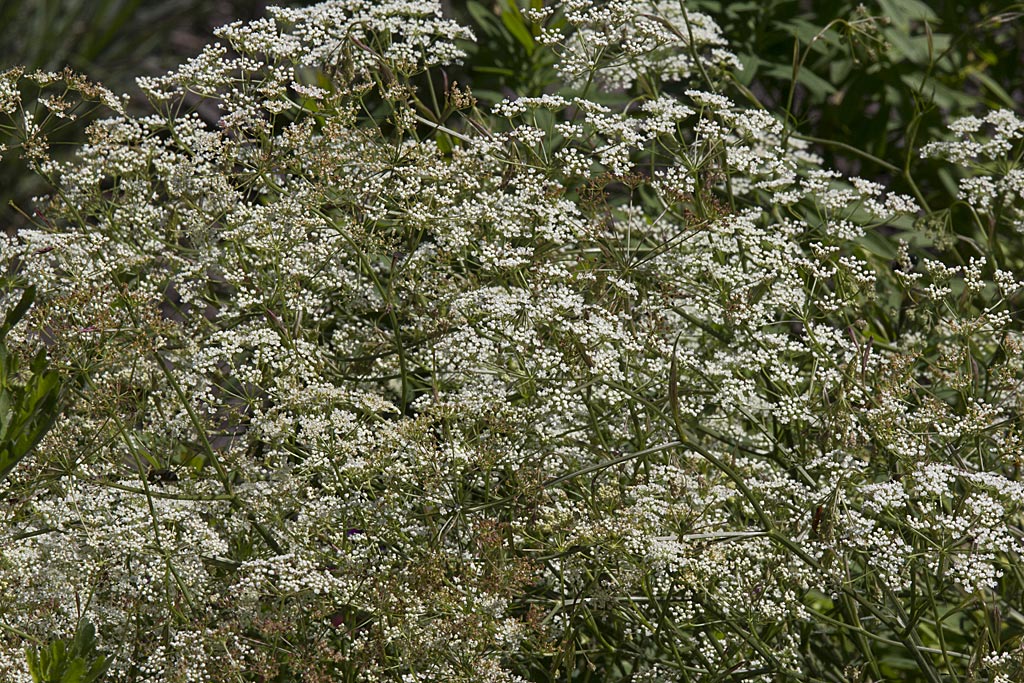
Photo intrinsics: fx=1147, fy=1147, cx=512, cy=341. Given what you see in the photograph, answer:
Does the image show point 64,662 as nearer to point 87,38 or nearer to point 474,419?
point 474,419

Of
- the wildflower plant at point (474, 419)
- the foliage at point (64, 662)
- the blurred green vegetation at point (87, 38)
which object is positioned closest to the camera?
the foliage at point (64, 662)

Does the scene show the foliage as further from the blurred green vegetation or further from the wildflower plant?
the blurred green vegetation

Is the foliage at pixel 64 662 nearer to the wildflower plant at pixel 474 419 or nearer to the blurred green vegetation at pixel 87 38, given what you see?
the wildflower plant at pixel 474 419

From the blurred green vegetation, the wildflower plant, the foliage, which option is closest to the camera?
the foliage

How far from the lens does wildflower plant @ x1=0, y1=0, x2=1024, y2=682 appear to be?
1.72 m

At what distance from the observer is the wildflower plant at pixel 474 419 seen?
1717 mm

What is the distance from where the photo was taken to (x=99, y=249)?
6.64ft

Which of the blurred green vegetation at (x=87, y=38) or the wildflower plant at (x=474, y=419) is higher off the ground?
the wildflower plant at (x=474, y=419)

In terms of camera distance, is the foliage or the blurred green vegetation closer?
the foliage

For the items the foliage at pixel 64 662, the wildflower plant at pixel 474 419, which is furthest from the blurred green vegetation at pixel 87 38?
the foliage at pixel 64 662

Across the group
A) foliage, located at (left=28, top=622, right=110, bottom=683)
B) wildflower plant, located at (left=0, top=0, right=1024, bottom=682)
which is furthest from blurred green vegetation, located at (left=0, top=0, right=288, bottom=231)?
foliage, located at (left=28, top=622, right=110, bottom=683)

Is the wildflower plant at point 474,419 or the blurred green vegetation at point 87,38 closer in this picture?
the wildflower plant at point 474,419

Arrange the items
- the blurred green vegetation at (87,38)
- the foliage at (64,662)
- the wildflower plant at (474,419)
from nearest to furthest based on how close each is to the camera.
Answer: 1. the foliage at (64,662)
2. the wildflower plant at (474,419)
3. the blurred green vegetation at (87,38)

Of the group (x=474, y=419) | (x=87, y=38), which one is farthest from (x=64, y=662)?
(x=87, y=38)
